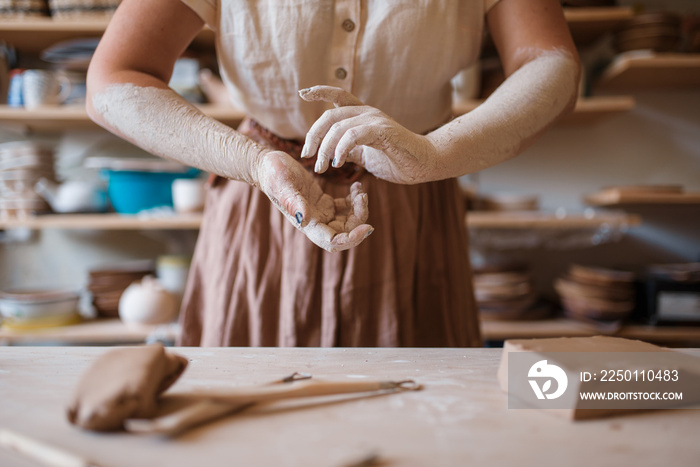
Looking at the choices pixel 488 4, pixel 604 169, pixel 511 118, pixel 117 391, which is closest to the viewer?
pixel 117 391

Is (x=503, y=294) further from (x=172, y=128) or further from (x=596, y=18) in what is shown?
(x=172, y=128)

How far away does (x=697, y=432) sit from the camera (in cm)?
38

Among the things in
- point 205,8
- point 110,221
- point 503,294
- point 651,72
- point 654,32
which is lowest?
point 503,294

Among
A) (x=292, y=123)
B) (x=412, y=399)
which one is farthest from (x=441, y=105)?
(x=412, y=399)

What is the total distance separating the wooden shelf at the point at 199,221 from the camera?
1514 millimetres

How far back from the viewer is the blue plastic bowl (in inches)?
62.3

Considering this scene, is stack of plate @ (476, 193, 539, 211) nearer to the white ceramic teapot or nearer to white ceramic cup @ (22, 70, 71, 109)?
the white ceramic teapot

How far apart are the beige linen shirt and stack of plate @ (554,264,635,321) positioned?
1073 mm

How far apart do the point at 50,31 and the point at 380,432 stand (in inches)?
71.7

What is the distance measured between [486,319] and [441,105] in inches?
38.7

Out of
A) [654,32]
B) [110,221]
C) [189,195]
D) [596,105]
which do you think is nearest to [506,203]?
[596,105]

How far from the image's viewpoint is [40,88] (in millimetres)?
1557

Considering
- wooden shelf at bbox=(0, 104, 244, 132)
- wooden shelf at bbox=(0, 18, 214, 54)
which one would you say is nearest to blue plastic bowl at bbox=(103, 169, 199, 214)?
wooden shelf at bbox=(0, 104, 244, 132)

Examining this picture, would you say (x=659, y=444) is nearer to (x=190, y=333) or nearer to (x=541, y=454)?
(x=541, y=454)
